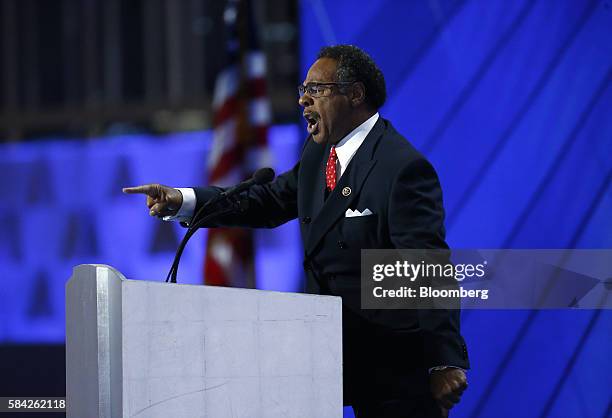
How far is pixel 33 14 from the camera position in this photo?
24.4ft

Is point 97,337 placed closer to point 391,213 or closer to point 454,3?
point 391,213

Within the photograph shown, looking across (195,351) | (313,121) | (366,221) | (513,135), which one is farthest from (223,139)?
(195,351)

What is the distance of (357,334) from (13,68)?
549 centimetres

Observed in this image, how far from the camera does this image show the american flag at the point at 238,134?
5.16 m

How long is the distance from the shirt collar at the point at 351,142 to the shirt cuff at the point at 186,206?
0.43 m

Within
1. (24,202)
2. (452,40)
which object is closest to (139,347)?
(452,40)

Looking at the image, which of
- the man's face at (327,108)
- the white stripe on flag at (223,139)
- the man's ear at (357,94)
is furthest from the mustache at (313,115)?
the white stripe on flag at (223,139)

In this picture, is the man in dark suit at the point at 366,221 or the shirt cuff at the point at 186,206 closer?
the man in dark suit at the point at 366,221

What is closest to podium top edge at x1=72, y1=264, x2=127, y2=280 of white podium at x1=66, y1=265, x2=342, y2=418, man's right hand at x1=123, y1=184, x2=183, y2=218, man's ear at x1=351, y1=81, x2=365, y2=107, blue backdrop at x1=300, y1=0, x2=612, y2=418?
white podium at x1=66, y1=265, x2=342, y2=418

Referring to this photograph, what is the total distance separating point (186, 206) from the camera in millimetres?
2732

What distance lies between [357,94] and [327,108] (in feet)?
0.34

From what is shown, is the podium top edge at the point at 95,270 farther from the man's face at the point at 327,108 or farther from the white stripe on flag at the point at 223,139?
the white stripe on flag at the point at 223,139

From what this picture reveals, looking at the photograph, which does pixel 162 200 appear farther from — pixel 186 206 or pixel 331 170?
pixel 331 170

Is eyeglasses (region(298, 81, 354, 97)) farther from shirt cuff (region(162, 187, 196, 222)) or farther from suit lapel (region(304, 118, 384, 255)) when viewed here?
shirt cuff (region(162, 187, 196, 222))
